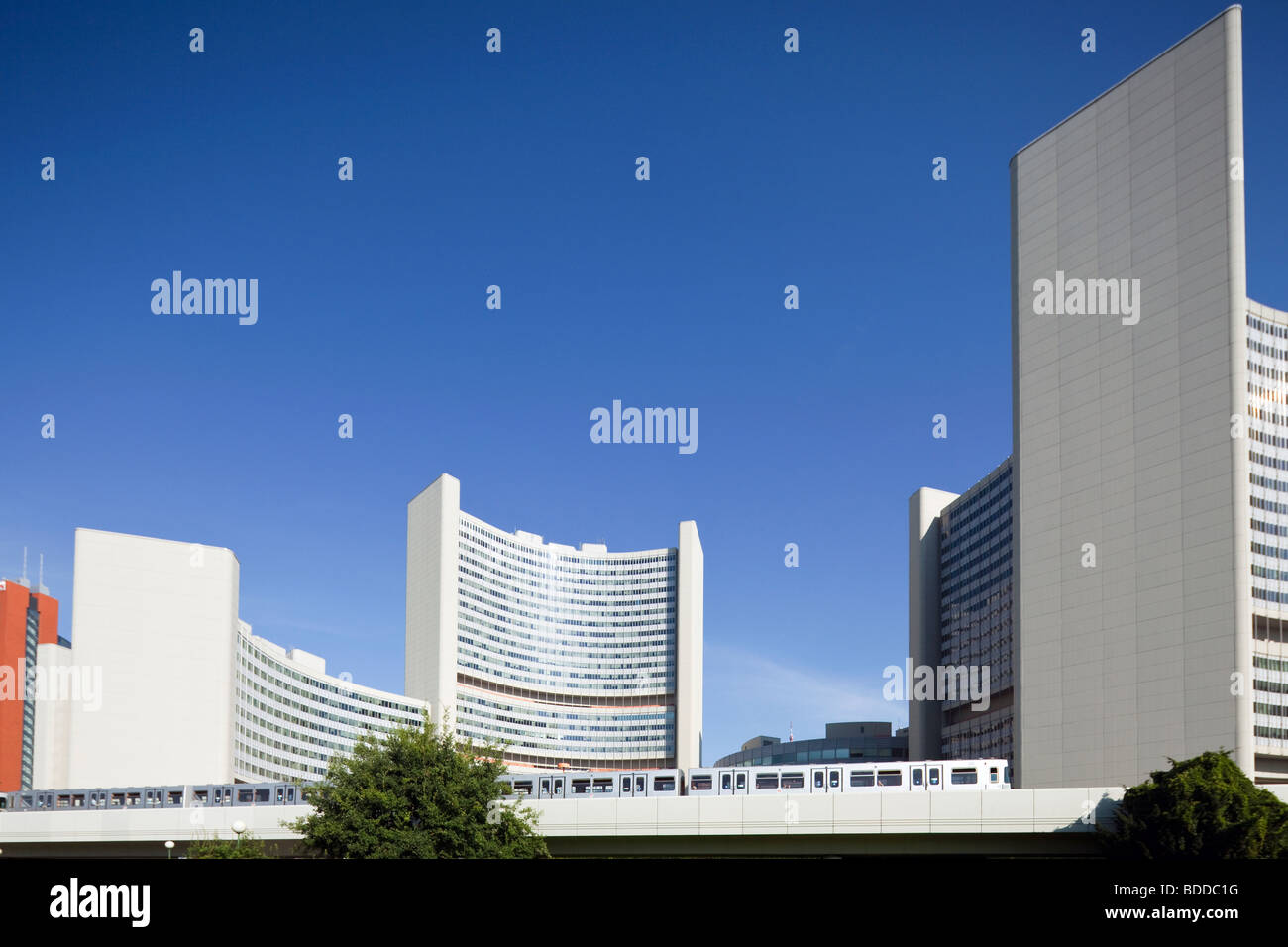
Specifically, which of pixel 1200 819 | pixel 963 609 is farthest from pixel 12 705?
pixel 1200 819

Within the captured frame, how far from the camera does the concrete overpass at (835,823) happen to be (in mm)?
50719

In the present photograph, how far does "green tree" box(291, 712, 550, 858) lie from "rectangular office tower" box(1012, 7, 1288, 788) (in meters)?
59.2

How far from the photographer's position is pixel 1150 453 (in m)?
93.9

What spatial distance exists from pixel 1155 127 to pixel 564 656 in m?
124

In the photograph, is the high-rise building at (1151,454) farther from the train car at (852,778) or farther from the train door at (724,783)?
the train door at (724,783)

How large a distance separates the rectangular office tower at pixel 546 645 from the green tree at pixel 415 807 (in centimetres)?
12294

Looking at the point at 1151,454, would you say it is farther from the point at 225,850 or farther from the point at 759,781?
the point at 225,850

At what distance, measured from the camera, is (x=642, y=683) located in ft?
643

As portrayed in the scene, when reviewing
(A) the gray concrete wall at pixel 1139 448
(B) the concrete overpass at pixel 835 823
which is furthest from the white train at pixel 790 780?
(A) the gray concrete wall at pixel 1139 448

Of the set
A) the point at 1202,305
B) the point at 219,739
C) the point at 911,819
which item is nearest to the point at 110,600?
the point at 219,739

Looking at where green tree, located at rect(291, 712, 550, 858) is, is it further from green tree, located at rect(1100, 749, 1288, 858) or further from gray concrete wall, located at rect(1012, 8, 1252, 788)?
gray concrete wall, located at rect(1012, 8, 1252, 788)

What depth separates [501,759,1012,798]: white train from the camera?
56.2 metres
